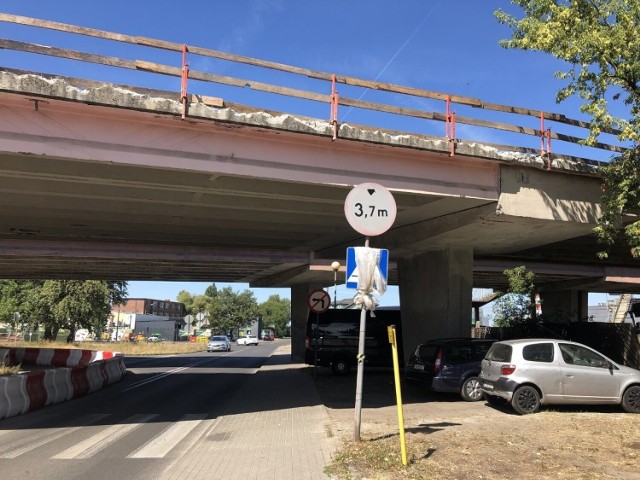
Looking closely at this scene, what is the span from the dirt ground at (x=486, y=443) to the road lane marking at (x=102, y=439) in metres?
3.50

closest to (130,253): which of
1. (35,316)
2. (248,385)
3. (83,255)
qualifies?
(83,255)

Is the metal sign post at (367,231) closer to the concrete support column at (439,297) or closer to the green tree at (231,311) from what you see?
the concrete support column at (439,297)

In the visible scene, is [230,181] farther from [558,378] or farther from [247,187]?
[558,378]

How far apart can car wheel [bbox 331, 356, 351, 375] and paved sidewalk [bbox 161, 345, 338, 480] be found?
23.9ft

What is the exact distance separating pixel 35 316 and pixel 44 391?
126ft

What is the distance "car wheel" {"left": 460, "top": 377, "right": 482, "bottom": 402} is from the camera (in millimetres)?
12555

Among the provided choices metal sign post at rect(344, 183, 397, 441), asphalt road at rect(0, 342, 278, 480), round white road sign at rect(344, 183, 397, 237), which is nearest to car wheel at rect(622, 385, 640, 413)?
metal sign post at rect(344, 183, 397, 441)

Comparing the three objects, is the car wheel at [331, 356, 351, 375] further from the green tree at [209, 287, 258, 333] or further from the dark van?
the green tree at [209, 287, 258, 333]

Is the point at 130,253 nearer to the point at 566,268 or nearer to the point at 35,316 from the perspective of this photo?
the point at 566,268

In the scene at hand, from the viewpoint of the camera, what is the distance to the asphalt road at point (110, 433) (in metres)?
6.59

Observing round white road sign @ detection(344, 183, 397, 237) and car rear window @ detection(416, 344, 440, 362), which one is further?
car rear window @ detection(416, 344, 440, 362)

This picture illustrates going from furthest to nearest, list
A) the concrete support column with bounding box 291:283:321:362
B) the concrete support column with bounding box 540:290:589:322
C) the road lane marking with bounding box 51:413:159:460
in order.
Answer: the concrete support column with bounding box 540:290:589:322 < the concrete support column with bounding box 291:283:321:362 < the road lane marking with bounding box 51:413:159:460

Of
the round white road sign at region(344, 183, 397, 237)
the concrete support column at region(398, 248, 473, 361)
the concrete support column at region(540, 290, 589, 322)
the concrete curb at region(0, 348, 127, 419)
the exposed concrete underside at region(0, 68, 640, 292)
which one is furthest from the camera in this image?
the concrete support column at region(540, 290, 589, 322)

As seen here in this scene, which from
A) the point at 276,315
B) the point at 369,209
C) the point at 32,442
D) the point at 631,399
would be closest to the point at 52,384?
the point at 32,442
